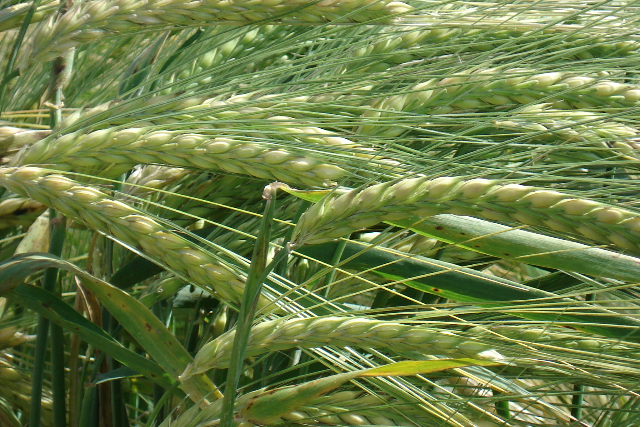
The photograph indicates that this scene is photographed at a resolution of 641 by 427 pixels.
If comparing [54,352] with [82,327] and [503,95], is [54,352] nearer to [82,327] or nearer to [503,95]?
[82,327]

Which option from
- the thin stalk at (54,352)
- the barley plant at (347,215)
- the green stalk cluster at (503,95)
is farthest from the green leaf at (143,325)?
the green stalk cluster at (503,95)

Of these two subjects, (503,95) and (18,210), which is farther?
(18,210)

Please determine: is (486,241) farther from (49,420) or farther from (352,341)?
(49,420)

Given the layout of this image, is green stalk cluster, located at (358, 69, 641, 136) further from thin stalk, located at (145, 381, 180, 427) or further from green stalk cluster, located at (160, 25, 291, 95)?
thin stalk, located at (145, 381, 180, 427)

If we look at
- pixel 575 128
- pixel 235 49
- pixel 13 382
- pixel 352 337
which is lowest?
pixel 13 382

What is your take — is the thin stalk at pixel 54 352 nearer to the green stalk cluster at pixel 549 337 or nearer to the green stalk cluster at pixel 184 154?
the green stalk cluster at pixel 184 154

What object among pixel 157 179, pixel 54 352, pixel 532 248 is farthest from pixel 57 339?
pixel 532 248

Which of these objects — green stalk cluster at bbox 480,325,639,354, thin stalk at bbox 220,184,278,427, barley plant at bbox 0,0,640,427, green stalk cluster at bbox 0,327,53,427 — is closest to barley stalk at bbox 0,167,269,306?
barley plant at bbox 0,0,640,427
